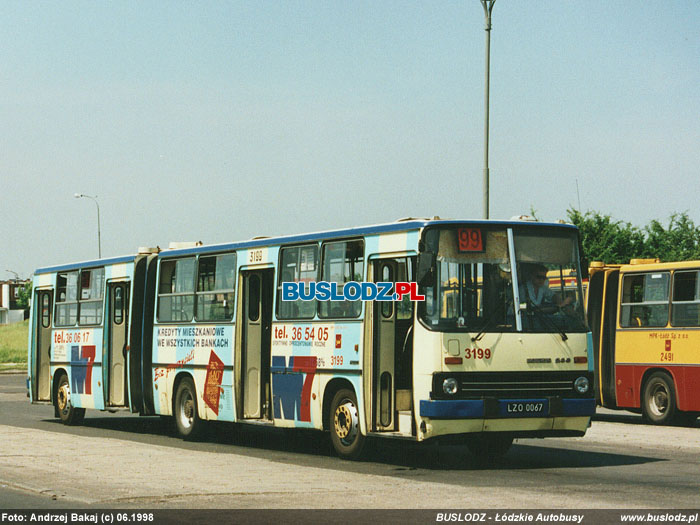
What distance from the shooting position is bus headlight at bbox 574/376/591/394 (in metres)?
15.2

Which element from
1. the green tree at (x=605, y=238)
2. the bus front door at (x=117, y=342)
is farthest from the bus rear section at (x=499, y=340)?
the green tree at (x=605, y=238)

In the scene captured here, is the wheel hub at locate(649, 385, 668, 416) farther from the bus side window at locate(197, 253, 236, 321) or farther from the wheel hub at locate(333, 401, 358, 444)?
the wheel hub at locate(333, 401, 358, 444)

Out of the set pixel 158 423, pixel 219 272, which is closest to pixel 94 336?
pixel 158 423

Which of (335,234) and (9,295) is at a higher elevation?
(9,295)

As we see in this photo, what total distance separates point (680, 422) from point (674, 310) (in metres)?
2.32

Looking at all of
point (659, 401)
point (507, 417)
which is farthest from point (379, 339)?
point (659, 401)

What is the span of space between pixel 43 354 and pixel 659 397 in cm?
1282

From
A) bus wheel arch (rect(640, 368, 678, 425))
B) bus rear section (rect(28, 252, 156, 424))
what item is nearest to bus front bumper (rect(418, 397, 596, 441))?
bus wheel arch (rect(640, 368, 678, 425))

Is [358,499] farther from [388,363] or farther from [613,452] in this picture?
[613,452]

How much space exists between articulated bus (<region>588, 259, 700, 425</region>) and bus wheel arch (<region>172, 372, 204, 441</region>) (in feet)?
29.6

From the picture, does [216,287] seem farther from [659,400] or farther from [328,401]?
[659,400]

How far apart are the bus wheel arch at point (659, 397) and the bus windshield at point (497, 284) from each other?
847cm

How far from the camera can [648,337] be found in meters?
23.5

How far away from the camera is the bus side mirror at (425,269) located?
1433 cm
